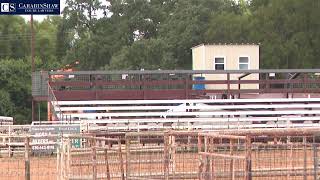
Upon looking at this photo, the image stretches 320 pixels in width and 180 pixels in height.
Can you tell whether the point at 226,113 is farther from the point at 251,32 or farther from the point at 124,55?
the point at 124,55

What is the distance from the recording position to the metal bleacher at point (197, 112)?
3659 cm

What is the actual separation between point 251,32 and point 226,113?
27.3 meters

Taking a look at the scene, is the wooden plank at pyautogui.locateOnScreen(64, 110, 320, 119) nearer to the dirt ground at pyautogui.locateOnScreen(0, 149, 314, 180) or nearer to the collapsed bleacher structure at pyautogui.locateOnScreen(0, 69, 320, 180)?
the collapsed bleacher structure at pyautogui.locateOnScreen(0, 69, 320, 180)

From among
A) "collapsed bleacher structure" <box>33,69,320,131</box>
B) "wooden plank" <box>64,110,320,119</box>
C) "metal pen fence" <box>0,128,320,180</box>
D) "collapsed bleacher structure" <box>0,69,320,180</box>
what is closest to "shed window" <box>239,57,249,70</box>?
"collapsed bleacher structure" <box>0,69,320,180</box>

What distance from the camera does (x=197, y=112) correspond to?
3853 centimetres

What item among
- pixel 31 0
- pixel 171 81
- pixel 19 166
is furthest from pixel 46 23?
pixel 31 0

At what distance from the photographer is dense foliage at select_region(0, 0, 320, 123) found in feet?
208

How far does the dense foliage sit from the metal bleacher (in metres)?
23.2

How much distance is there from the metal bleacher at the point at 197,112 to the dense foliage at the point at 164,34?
23.2m

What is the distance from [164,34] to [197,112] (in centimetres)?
3693

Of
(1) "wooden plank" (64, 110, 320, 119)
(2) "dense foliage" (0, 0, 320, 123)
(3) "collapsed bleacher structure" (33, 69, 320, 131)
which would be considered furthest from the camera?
(2) "dense foliage" (0, 0, 320, 123)

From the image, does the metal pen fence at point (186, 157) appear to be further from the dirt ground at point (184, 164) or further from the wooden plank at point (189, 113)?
the wooden plank at point (189, 113)

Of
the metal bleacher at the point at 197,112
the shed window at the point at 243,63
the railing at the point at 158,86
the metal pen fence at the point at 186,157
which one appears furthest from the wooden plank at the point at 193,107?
the metal pen fence at the point at 186,157

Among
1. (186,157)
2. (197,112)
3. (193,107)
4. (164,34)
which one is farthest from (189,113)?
(164,34)
